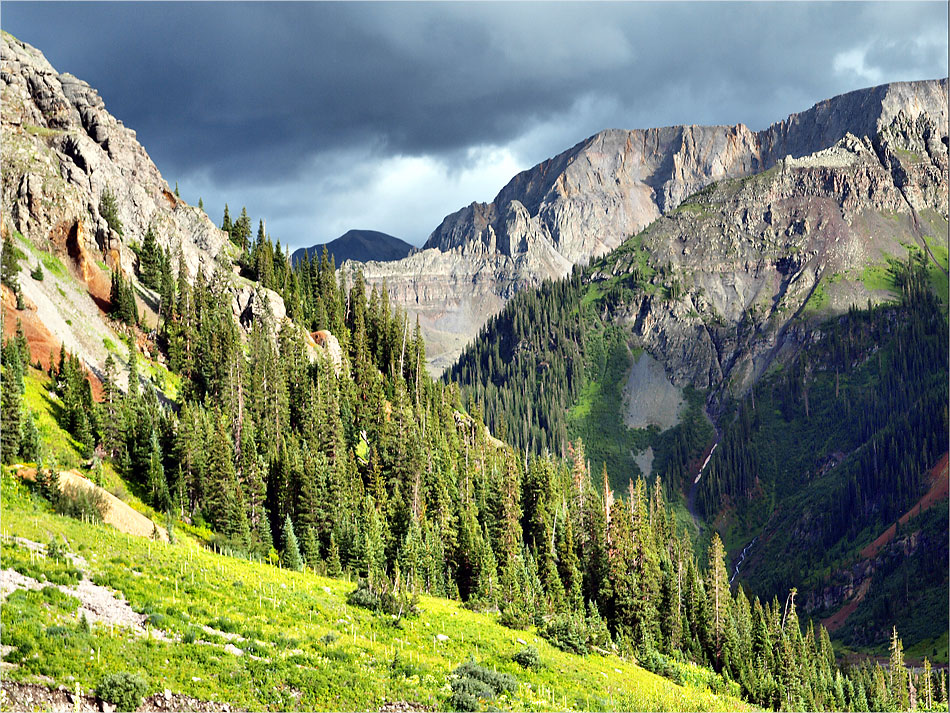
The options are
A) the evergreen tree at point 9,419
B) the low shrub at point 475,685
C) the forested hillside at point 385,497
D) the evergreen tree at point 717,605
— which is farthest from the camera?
the evergreen tree at point 717,605

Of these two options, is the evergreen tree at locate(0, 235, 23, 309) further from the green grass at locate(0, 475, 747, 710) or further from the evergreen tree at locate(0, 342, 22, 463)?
the green grass at locate(0, 475, 747, 710)

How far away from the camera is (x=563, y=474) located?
130 meters

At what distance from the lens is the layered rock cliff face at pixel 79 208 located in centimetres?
8788

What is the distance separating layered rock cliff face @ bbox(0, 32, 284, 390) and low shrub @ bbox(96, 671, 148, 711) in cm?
5999

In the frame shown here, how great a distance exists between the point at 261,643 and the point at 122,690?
7.97 meters

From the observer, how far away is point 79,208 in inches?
3912

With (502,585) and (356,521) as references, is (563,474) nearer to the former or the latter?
(502,585)

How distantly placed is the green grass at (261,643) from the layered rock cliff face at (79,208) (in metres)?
45.8

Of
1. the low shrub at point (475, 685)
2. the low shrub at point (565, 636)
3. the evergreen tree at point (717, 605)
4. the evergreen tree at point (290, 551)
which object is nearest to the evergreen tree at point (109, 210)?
the evergreen tree at point (290, 551)

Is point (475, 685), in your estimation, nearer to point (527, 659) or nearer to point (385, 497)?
point (527, 659)

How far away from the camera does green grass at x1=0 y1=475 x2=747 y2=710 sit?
86.7 ft

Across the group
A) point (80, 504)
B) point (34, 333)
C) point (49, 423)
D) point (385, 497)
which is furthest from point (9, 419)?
point (385, 497)

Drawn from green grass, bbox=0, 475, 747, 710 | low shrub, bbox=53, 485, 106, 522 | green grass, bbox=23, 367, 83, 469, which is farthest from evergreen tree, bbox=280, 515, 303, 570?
low shrub, bbox=53, 485, 106, 522

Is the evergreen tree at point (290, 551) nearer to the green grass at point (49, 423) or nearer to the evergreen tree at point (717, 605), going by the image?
the green grass at point (49, 423)
